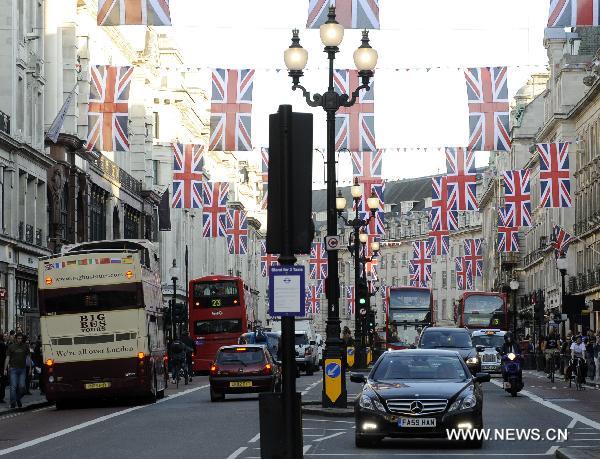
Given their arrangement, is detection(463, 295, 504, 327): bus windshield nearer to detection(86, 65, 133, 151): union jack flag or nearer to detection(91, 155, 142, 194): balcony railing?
detection(91, 155, 142, 194): balcony railing

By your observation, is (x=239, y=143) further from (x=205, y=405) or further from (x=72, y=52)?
(x=72, y=52)

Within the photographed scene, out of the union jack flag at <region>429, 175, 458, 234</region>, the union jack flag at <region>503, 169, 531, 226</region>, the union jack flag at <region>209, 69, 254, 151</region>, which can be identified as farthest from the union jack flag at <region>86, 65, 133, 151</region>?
the union jack flag at <region>503, 169, 531, 226</region>

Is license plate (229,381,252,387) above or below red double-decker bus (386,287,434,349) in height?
below

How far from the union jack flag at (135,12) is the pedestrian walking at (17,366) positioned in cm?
906

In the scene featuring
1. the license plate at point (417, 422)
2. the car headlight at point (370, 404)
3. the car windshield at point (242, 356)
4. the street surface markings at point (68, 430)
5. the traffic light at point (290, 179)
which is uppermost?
the traffic light at point (290, 179)

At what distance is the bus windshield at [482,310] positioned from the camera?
71062 mm

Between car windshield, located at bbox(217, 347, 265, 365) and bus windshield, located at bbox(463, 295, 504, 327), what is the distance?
3316cm

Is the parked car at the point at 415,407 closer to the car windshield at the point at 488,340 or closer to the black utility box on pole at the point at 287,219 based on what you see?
the black utility box on pole at the point at 287,219

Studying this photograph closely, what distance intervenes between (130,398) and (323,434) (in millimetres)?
18596

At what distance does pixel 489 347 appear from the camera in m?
55.5

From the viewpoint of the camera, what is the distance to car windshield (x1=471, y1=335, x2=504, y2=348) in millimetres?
56094

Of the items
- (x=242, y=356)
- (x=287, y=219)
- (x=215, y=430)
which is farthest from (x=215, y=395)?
(x=287, y=219)

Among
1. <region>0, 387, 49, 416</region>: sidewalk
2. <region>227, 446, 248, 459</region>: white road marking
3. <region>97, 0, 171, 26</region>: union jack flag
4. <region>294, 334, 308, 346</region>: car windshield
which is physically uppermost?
<region>97, 0, 171, 26</region>: union jack flag

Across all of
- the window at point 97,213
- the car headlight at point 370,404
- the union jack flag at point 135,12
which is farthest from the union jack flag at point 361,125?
the window at point 97,213
